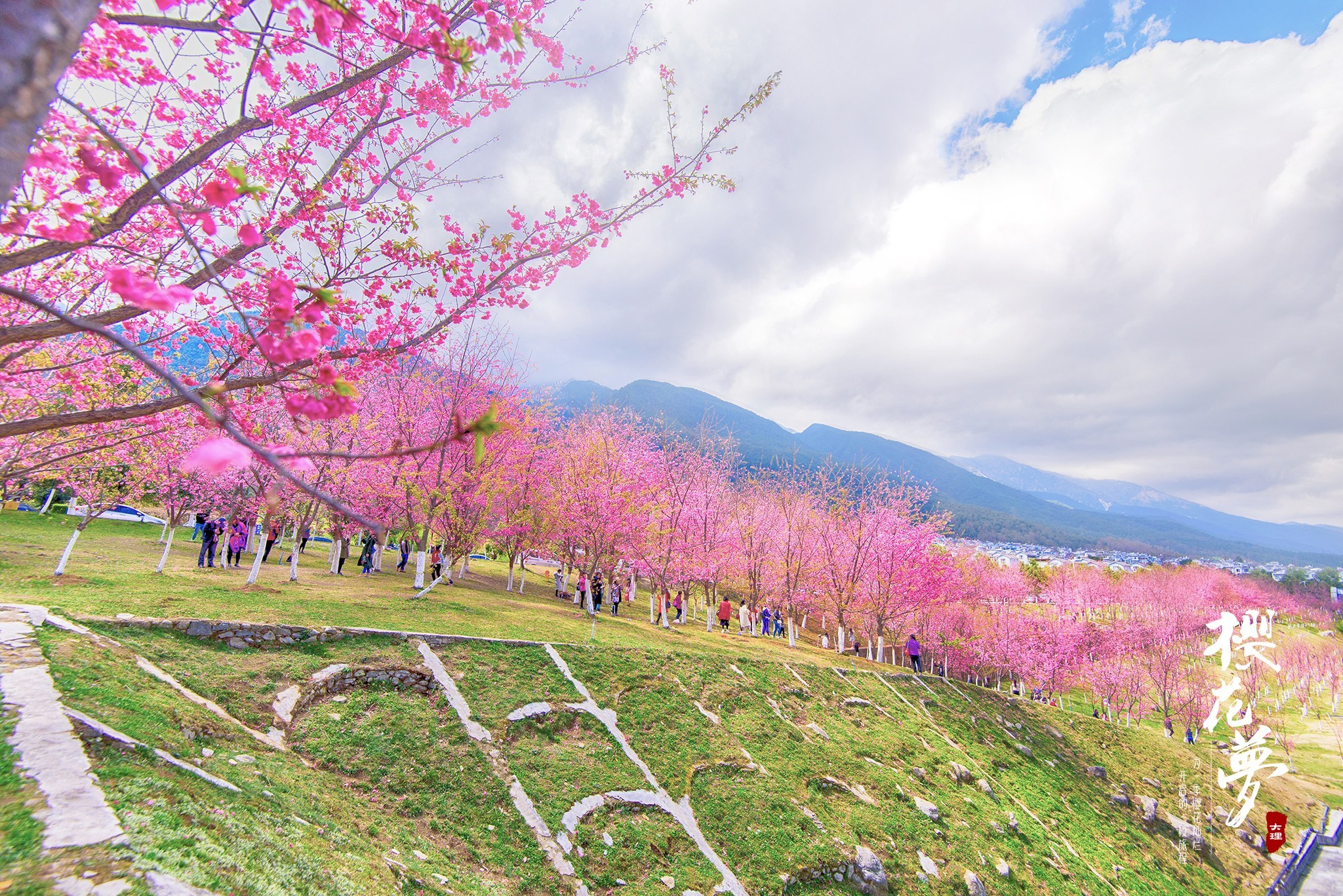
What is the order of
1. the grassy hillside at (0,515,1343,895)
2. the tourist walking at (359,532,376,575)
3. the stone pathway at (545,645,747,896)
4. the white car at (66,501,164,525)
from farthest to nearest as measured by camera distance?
the white car at (66,501,164,525), the tourist walking at (359,532,376,575), the stone pathway at (545,645,747,896), the grassy hillside at (0,515,1343,895)

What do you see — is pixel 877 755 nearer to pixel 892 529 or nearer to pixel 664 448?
pixel 892 529

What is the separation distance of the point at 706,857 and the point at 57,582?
51.0 feet

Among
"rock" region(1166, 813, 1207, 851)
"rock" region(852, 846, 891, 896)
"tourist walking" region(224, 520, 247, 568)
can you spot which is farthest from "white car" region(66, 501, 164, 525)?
"rock" region(1166, 813, 1207, 851)

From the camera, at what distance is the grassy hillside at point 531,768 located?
5551 mm

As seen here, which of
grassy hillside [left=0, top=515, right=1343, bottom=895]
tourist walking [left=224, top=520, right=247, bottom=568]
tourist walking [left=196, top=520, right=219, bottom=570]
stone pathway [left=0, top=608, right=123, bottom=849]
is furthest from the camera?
tourist walking [left=224, top=520, right=247, bottom=568]

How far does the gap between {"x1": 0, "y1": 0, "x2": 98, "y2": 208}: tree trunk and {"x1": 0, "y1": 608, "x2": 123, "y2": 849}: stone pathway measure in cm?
477

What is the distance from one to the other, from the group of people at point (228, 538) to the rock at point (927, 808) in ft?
61.2

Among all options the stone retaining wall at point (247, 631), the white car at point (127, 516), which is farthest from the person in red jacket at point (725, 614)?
the white car at point (127, 516)

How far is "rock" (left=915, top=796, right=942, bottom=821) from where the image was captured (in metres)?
12.1

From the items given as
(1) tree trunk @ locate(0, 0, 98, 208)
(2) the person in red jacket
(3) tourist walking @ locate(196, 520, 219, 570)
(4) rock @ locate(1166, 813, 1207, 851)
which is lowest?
(4) rock @ locate(1166, 813, 1207, 851)

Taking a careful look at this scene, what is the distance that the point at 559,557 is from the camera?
28031 millimetres

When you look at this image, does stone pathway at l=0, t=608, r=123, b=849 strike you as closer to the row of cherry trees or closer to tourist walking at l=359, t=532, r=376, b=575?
the row of cherry trees

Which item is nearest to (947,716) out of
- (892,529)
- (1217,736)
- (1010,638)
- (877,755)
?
(877,755)

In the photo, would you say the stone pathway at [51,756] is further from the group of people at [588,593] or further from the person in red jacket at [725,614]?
the person in red jacket at [725,614]
